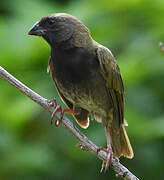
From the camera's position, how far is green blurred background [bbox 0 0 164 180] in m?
6.95

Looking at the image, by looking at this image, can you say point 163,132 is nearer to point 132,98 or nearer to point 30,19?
point 132,98

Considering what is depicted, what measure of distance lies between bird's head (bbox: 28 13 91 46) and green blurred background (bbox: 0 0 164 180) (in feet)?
2.90

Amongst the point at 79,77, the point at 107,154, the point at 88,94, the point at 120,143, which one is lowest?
the point at 120,143

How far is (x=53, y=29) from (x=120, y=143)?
120 centimetres

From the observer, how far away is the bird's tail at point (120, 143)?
21.8 feet

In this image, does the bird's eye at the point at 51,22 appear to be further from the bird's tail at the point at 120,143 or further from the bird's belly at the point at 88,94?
the bird's tail at the point at 120,143

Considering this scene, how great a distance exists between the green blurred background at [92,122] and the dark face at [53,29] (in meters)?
0.89

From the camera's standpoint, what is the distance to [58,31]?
6.43 m

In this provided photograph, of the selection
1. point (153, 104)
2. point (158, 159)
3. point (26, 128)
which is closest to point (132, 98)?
point (153, 104)

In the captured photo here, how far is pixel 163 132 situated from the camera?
674 cm

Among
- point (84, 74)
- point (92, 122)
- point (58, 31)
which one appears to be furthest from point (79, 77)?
point (92, 122)

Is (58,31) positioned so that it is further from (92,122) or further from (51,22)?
(92,122)

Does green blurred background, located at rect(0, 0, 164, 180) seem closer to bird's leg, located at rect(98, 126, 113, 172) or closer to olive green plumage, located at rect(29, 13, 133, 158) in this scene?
bird's leg, located at rect(98, 126, 113, 172)

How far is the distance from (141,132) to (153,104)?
0.51m
